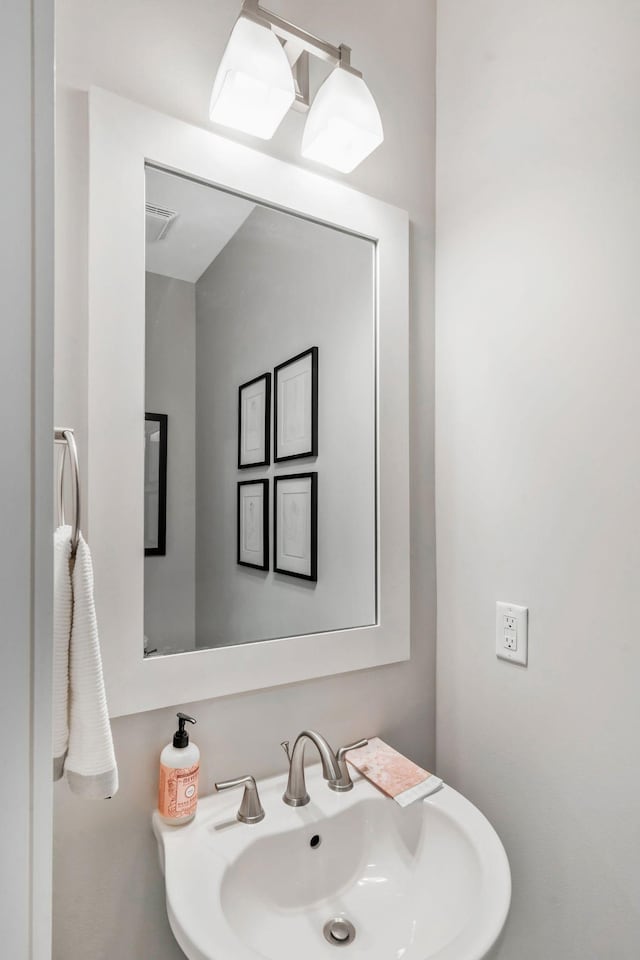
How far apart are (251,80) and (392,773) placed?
4.15ft

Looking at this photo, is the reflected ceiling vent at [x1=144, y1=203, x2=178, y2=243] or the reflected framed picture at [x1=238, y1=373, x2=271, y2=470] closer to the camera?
the reflected ceiling vent at [x1=144, y1=203, x2=178, y2=243]

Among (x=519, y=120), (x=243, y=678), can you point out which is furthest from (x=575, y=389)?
(x=243, y=678)

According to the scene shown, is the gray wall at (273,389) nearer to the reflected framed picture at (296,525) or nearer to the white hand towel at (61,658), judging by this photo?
the reflected framed picture at (296,525)

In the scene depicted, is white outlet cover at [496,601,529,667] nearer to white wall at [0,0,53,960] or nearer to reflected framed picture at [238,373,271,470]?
reflected framed picture at [238,373,271,470]

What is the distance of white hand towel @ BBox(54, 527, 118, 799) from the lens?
63 centimetres

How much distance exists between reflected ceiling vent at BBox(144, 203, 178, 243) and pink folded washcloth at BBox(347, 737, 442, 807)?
1034 millimetres

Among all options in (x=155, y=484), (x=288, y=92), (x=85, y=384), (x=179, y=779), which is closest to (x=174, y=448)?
(x=155, y=484)

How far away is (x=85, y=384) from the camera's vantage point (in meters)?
0.86

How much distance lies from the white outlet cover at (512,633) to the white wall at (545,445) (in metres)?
0.02

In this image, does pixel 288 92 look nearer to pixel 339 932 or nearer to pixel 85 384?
pixel 85 384

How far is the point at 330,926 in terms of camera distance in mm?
886

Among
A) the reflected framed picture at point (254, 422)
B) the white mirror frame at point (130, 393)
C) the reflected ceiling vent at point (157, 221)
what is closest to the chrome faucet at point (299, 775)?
the white mirror frame at point (130, 393)

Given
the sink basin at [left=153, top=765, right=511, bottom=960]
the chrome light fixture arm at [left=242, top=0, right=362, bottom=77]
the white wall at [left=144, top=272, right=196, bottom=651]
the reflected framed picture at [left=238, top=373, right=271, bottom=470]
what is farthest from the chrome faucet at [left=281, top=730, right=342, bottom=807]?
the chrome light fixture arm at [left=242, top=0, right=362, bottom=77]

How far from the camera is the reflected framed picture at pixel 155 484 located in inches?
36.0
